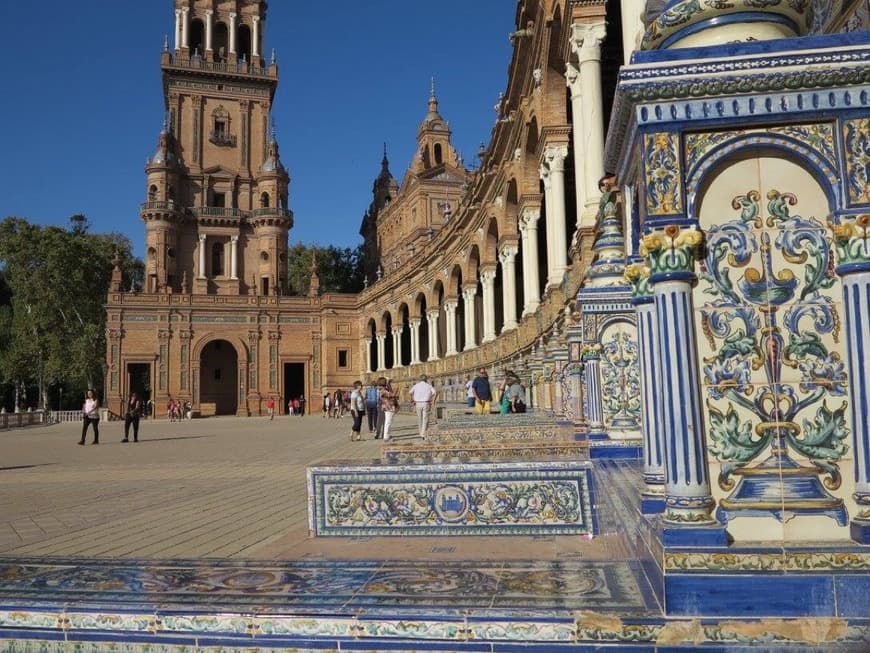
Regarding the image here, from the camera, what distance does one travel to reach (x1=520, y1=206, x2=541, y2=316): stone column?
757 inches

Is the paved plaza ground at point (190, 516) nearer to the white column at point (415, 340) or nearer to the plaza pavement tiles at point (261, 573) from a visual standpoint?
the plaza pavement tiles at point (261, 573)

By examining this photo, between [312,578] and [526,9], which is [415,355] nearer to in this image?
[526,9]

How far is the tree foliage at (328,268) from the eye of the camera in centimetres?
6222

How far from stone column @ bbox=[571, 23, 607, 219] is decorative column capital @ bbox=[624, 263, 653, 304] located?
386 inches

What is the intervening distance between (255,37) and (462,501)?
181 ft

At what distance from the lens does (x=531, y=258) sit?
63.4 ft


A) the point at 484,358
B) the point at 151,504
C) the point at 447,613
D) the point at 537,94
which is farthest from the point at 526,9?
the point at 447,613

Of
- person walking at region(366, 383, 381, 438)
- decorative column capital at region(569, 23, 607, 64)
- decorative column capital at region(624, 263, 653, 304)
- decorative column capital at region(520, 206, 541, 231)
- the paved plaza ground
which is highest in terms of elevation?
decorative column capital at region(569, 23, 607, 64)

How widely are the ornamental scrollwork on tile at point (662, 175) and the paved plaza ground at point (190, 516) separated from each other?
1695 millimetres

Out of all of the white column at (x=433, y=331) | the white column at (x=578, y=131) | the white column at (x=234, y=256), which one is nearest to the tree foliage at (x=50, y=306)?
the white column at (x=234, y=256)

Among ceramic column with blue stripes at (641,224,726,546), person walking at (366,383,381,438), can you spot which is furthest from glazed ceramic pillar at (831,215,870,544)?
person walking at (366,383,381,438)

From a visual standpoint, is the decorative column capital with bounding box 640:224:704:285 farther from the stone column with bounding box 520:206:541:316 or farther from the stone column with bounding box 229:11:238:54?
the stone column with bounding box 229:11:238:54

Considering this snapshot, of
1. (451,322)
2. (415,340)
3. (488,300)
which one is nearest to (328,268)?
(415,340)

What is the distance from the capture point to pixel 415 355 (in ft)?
125
